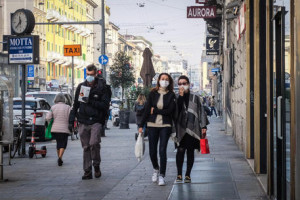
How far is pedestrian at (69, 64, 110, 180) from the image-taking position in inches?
449

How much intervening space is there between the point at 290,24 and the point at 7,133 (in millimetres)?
6917

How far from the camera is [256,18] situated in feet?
34.7

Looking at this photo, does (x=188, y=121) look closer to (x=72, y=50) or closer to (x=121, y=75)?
(x=72, y=50)

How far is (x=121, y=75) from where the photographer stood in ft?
187

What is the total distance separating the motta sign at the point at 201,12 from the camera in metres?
30.9

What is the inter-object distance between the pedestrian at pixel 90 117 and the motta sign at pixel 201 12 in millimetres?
19596

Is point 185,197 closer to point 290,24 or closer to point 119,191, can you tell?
point 119,191

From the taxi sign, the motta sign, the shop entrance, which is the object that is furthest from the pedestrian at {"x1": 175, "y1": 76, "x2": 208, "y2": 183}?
the taxi sign

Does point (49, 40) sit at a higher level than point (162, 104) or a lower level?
higher

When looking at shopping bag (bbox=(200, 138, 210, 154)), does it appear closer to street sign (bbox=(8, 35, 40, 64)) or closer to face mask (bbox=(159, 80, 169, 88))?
face mask (bbox=(159, 80, 169, 88))

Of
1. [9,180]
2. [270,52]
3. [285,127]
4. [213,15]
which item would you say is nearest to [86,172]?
[9,180]

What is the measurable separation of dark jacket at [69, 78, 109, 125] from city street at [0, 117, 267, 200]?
0.98 m

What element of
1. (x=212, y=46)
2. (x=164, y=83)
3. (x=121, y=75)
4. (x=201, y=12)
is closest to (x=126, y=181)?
(x=164, y=83)

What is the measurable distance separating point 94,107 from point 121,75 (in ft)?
149
